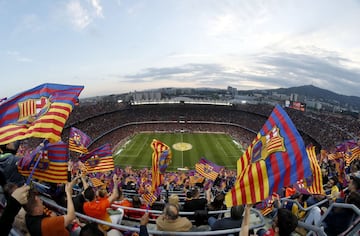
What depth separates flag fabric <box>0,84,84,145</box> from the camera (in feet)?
18.3

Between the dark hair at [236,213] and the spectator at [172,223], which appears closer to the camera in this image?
the spectator at [172,223]

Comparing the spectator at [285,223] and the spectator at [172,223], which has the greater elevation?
the spectator at [285,223]

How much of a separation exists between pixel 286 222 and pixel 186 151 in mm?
41906

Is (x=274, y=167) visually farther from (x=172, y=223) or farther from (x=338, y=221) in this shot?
(x=172, y=223)

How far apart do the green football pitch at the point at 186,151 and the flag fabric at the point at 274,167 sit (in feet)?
105

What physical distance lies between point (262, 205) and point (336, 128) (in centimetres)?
4412

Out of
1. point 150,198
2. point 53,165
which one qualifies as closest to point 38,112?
point 53,165

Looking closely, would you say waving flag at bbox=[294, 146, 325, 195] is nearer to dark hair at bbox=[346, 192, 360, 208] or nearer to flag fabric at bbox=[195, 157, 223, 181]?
dark hair at bbox=[346, 192, 360, 208]

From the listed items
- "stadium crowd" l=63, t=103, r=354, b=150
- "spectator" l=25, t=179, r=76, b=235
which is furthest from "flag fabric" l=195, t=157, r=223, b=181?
"stadium crowd" l=63, t=103, r=354, b=150

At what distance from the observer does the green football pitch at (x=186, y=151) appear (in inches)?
1526

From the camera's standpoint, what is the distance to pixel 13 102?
587cm

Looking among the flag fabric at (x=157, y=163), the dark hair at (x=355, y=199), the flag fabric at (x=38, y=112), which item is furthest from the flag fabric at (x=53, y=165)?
the dark hair at (x=355, y=199)

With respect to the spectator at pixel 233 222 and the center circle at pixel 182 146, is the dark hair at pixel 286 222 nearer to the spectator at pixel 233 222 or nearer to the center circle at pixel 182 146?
the spectator at pixel 233 222

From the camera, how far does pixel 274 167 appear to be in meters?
4.41
